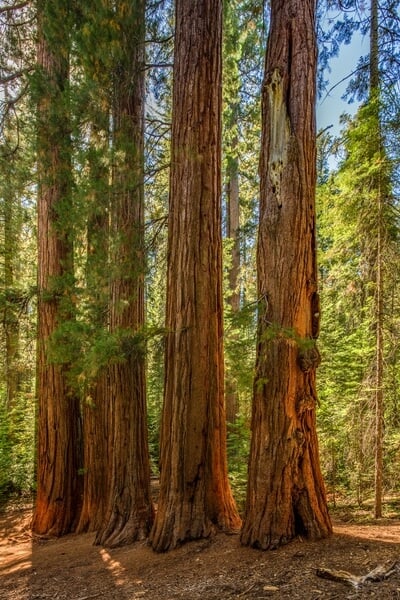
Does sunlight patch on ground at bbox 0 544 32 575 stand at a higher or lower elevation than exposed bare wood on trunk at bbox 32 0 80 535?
lower

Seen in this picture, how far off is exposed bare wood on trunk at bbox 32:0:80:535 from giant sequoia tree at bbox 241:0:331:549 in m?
3.93

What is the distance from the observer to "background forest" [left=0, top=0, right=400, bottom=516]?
5.57 meters

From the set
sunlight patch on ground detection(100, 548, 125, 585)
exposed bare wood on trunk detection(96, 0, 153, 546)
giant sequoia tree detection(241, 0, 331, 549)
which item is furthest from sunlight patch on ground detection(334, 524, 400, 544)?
exposed bare wood on trunk detection(96, 0, 153, 546)

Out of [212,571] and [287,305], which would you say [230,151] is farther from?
[212,571]

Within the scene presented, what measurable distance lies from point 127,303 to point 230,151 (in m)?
5.50

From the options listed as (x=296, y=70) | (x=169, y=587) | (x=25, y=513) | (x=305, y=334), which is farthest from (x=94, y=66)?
(x=25, y=513)

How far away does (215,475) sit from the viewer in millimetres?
4766

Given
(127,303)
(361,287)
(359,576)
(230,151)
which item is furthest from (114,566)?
(230,151)

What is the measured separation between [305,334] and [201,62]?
11.8 ft

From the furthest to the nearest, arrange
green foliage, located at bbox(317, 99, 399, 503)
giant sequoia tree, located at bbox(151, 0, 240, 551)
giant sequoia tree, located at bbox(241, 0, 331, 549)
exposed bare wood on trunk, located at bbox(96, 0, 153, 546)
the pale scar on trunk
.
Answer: green foliage, located at bbox(317, 99, 399, 503)
exposed bare wood on trunk, located at bbox(96, 0, 153, 546)
giant sequoia tree, located at bbox(151, 0, 240, 551)
the pale scar on trunk
giant sequoia tree, located at bbox(241, 0, 331, 549)

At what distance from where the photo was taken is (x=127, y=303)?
5.60 m

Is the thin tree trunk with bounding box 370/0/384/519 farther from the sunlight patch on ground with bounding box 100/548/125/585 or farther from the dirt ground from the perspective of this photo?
the sunlight patch on ground with bounding box 100/548/125/585

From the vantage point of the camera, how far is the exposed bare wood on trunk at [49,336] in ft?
22.4

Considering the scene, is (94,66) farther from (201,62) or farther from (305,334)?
(305,334)
